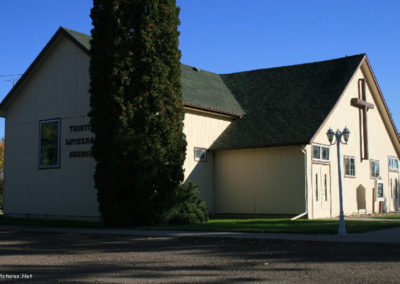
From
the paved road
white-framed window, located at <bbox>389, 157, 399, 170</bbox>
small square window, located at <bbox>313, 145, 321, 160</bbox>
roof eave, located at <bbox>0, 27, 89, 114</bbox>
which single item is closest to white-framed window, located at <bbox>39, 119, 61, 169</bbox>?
roof eave, located at <bbox>0, 27, 89, 114</bbox>

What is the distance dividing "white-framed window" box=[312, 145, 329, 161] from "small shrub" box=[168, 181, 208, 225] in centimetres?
588

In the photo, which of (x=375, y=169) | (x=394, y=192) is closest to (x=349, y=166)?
(x=375, y=169)

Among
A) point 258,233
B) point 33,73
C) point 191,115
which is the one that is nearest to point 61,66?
point 33,73

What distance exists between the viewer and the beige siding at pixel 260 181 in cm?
2233

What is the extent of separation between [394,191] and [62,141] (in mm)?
19124

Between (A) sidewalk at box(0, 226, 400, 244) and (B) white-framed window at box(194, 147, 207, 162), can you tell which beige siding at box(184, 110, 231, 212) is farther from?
(A) sidewalk at box(0, 226, 400, 244)

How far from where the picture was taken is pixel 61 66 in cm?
2327

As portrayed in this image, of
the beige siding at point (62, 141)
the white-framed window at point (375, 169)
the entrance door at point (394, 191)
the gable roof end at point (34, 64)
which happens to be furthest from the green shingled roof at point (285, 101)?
the gable roof end at point (34, 64)

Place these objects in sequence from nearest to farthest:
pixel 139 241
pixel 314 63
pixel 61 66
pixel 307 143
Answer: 1. pixel 139 241
2. pixel 307 143
3. pixel 61 66
4. pixel 314 63

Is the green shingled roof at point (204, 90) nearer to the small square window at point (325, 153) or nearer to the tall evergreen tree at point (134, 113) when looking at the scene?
the tall evergreen tree at point (134, 113)

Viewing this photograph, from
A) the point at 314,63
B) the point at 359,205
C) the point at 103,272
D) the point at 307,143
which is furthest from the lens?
the point at 314,63

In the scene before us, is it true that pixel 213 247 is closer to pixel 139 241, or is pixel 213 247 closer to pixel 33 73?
pixel 139 241

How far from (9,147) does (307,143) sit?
13980 mm

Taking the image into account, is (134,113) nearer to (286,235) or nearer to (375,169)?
(286,235)
